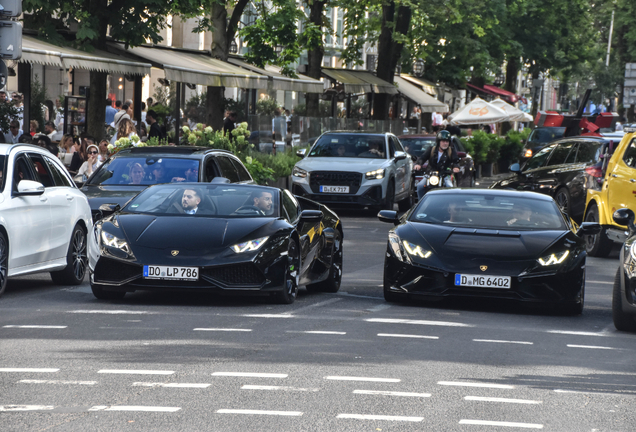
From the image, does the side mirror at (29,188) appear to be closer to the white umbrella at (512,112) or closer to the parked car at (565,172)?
the parked car at (565,172)

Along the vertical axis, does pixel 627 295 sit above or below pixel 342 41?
below

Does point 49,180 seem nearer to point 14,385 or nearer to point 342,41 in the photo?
point 14,385

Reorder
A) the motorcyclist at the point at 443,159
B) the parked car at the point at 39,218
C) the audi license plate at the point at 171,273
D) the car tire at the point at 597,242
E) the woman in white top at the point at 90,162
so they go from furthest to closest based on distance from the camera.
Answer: the motorcyclist at the point at 443,159 < the woman in white top at the point at 90,162 < the car tire at the point at 597,242 < the parked car at the point at 39,218 < the audi license plate at the point at 171,273

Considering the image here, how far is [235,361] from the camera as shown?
7.91 metres

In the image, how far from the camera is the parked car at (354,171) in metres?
24.6

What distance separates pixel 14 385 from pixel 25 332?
214cm

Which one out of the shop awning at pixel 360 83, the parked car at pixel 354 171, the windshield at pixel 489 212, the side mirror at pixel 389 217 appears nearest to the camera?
the windshield at pixel 489 212

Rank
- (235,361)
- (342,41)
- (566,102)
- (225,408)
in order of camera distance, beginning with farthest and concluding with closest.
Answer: (566,102)
(342,41)
(235,361)
(225,408)

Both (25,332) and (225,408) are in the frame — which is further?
(25,332)

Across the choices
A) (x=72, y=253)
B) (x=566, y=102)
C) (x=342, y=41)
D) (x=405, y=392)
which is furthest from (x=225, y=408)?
(x=566, y=102)

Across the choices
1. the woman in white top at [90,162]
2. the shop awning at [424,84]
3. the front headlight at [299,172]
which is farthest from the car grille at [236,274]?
the shop awning at [424,84]

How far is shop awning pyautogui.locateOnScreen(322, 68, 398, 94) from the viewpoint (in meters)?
43.1

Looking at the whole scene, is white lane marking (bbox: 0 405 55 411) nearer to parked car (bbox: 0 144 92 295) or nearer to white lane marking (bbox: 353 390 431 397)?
white lane marking (bbox: 353 390 431 397)

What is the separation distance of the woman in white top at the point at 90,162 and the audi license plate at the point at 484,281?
10346mm
